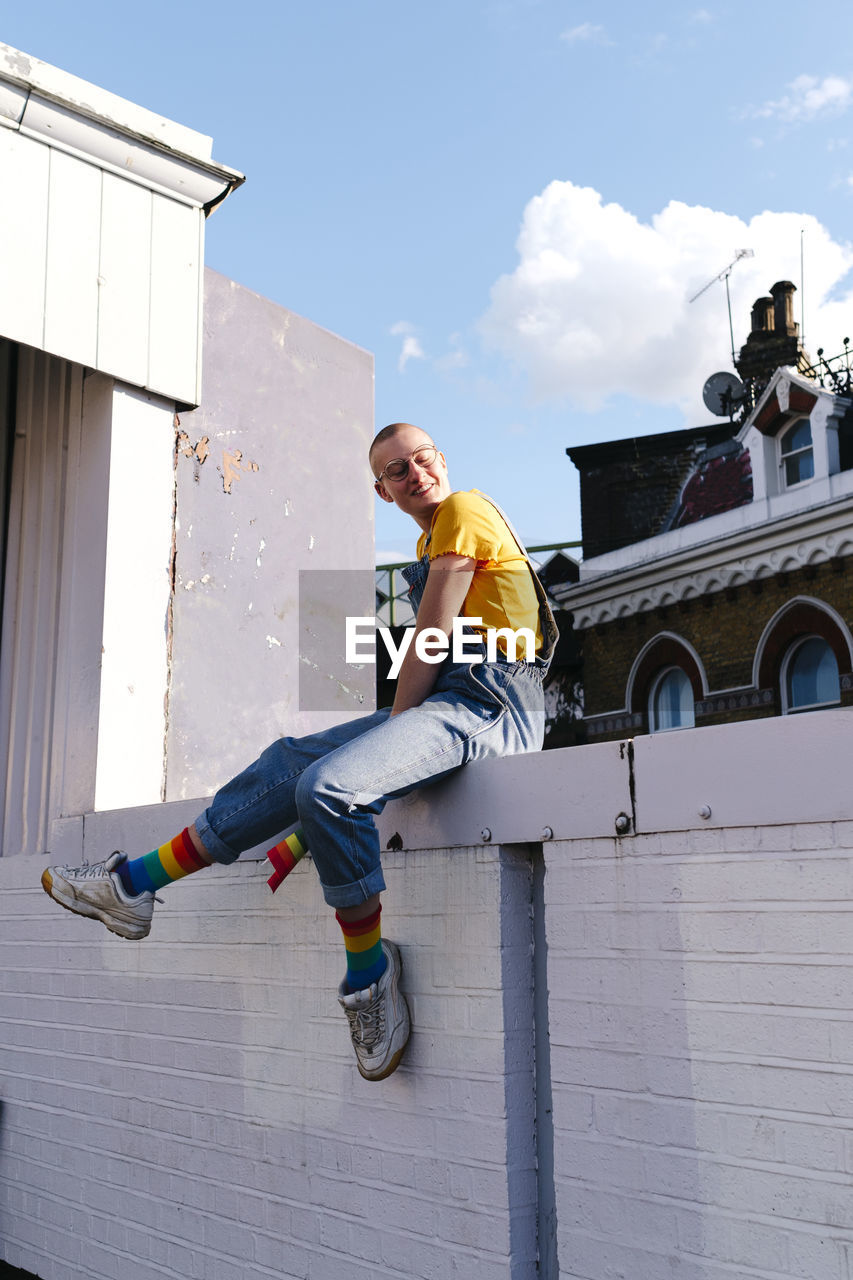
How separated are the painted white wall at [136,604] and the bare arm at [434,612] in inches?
72.1

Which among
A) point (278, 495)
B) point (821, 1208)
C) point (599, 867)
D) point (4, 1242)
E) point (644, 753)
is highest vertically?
point (278, 495)

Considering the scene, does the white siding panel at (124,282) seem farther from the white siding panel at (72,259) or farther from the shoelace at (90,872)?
the shoelace at (90,872)

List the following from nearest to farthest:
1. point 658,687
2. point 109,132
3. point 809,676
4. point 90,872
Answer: point 90,872 → point 109,132 → point 809,676 → point 658,687

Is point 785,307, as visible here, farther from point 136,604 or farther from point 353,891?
point 353,891

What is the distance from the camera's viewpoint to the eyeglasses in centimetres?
306

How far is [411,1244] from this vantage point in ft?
8.98

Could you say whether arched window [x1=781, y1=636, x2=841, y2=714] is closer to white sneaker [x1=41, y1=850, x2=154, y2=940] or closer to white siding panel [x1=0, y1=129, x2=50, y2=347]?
white siding panel [x1=0, y1=129, x2=50, y2=347]

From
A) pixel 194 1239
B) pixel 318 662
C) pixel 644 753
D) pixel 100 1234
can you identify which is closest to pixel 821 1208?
pixel 644 753

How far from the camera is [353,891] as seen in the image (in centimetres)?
264

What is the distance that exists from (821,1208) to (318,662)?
3404 mm

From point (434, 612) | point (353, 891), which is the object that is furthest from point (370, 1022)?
point (434, 612)

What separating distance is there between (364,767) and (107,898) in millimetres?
914

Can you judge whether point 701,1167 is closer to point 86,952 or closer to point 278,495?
point 86,952

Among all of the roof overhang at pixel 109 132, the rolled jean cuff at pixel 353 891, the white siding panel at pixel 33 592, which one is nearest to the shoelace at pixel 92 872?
the rolled jean cuff at pixel 353 891
